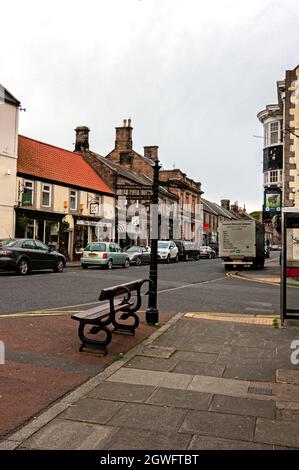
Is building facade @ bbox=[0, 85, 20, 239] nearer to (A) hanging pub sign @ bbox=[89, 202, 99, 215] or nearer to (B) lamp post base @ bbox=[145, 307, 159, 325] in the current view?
(A) hanging pub sign @ bbox=[89, 202, 99, 215]

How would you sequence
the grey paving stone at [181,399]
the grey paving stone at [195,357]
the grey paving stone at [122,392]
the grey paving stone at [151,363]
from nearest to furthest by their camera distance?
the grey paving stone at [181,399] < the grey paving stone at [122,392] < the grey paving stone at [151,363] < the grey paving stone at [195,357]

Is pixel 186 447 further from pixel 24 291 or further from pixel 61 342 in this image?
pixel 24 291

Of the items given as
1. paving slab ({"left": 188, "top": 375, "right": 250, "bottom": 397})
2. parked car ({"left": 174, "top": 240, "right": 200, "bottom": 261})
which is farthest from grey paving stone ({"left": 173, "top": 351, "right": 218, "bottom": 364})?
parked car ({"left": 174, "top": 240, "right": 200, "bottom": 261})

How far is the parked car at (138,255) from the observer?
32156 millimetres

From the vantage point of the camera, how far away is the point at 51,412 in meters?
4.50

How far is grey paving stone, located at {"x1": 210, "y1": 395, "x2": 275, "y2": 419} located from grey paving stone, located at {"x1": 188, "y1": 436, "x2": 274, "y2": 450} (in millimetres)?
707

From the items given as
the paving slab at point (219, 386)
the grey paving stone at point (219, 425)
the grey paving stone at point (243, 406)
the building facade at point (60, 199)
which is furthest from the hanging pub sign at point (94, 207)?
the grey paving stone at point (219, 425)

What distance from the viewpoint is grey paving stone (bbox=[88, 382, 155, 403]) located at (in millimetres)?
4986

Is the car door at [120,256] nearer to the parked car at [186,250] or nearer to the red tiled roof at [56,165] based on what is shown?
the red tiled roof at [56,165]

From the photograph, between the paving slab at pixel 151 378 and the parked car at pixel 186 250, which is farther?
the parked car at pixel 186 250

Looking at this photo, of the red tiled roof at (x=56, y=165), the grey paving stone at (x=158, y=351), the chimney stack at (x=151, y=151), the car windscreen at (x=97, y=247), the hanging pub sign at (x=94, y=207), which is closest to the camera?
the grey paving stone at (x=158, y=351)

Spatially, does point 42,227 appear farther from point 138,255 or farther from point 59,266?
point 59,266

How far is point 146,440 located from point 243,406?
4.45ft

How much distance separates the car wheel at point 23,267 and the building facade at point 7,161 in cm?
809
